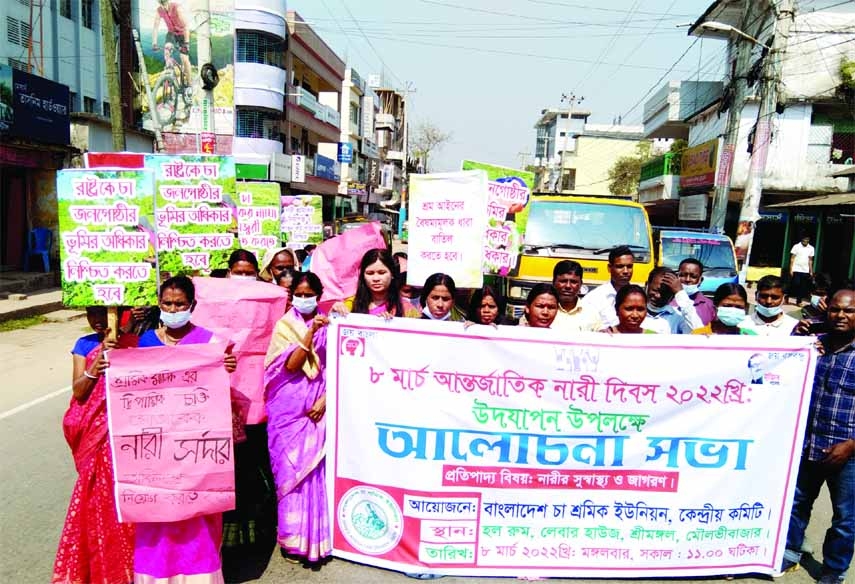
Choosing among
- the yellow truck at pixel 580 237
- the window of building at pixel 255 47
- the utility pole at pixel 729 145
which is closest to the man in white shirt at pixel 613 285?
the yellow truck at pixel 580 237

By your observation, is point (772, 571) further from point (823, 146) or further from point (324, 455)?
point (823, 146)

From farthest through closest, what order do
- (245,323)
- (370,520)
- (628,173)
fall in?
(628,173) < (245,323) < (370,520)

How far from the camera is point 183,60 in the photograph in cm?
2853

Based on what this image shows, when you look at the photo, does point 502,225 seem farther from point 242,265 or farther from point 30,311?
point 30,311

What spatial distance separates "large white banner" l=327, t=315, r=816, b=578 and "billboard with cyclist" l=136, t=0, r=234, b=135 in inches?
1045

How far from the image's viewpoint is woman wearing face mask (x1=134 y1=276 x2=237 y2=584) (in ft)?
9.99

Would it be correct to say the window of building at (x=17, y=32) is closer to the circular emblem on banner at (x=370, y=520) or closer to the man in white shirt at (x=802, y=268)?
the circular emblem on banner at (x=370, y=520)

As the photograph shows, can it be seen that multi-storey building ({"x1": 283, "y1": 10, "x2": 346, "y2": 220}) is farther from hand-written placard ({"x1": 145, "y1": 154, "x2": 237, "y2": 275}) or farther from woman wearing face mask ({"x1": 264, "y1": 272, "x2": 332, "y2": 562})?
woman wearing face mask ({"x1": 264, "y1": 272, "x2": 332, "y2": 562})

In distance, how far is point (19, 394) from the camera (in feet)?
23.5

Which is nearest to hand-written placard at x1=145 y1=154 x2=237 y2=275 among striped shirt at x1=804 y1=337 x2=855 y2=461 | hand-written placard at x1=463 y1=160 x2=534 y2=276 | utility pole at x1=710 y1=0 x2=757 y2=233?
hand-written placard at x1=463 y1=160 x2=534 y2=276

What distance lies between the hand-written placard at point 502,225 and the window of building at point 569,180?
175 ft

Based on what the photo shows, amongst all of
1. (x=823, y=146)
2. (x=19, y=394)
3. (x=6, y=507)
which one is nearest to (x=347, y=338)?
(x=6, y=507)

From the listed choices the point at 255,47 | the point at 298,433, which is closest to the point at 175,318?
the point at 298,433

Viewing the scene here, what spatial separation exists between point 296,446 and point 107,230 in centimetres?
168
